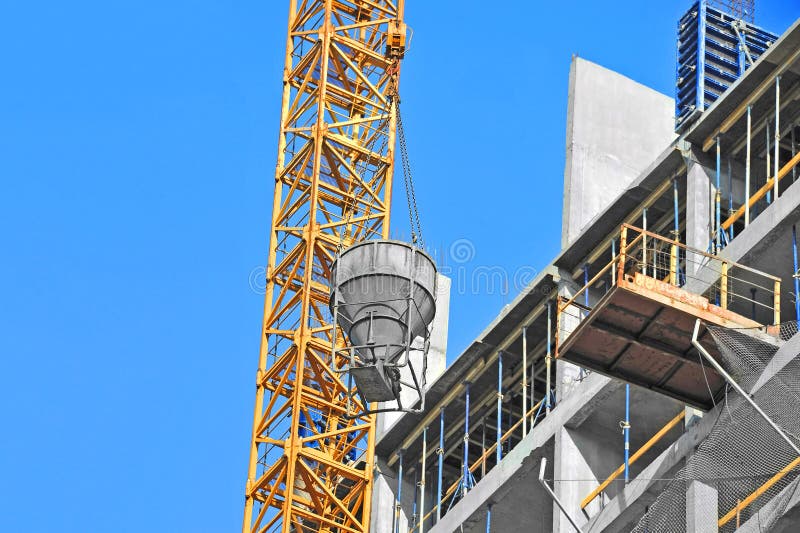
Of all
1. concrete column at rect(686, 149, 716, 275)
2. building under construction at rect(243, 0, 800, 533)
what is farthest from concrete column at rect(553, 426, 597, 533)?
concrete column at rect(686, 149, 716, 275)

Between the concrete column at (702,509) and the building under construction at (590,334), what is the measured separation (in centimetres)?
4

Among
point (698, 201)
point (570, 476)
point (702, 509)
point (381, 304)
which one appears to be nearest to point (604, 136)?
point (698, 201)

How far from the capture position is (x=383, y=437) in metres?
41.3

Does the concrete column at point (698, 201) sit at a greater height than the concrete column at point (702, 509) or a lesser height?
greater

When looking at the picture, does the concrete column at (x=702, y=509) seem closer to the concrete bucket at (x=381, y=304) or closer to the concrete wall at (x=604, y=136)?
the concrete bucket at (x=381, y=304)

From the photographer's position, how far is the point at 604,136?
129ft

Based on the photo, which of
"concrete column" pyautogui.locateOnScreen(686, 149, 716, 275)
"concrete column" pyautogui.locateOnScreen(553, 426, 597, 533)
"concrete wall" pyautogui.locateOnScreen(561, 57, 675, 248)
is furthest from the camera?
"concrete wall" pyautogui.locateOnScreen(561, 57, 675, 248)

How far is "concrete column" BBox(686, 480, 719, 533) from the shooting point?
28562mm

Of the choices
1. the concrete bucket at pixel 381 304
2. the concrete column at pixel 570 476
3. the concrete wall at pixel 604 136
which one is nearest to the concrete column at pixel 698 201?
the concrete column at pixel 570 476

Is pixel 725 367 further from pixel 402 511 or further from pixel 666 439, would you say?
pixel 402 511

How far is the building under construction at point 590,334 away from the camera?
28.7 meters

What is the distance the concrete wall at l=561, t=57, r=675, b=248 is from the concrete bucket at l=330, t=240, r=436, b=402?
8.34 meters

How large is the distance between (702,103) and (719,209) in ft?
20.7

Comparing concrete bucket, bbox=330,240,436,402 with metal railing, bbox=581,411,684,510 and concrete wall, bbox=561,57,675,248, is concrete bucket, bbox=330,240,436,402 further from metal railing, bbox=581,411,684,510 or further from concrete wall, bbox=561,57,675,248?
concrete wall, bbox=561,57,675,248
